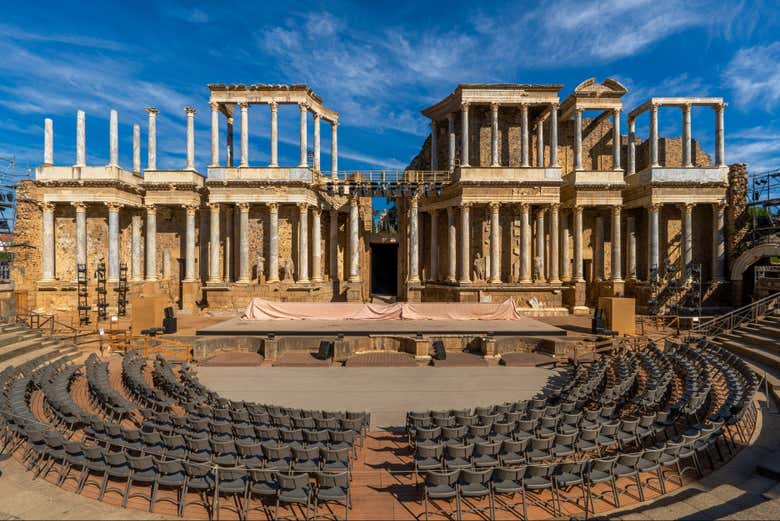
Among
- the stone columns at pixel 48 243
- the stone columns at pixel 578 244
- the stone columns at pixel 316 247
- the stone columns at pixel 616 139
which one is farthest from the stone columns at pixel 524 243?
the stone columns at pixel 48 243

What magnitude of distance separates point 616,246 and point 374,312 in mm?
20478

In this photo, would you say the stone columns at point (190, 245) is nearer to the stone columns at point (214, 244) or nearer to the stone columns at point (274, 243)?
the stone columns at point (214, 244)

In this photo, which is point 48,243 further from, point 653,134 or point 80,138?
point 653,134

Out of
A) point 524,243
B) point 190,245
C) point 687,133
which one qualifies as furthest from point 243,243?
point 687,133

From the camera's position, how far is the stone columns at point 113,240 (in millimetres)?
30422

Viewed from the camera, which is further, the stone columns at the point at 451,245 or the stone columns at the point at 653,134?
the stone columns at the point at 451,245

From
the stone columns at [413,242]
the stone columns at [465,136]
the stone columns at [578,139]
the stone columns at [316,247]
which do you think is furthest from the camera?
the stone columns at [413,242]

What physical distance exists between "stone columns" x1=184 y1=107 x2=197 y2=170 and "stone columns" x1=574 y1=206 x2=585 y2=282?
3114 cm

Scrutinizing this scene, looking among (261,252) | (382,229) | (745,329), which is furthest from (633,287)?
(261,252)

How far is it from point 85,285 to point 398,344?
2322 cm

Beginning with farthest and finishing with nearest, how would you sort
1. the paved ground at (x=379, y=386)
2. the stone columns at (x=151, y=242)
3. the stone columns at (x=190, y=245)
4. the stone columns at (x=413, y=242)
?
the stone columns at (x=413, y=242)
the stone columns at (x=151, y=242)
the stone columns at (x=190, y=245)
the paved ground at (x=379, y=386)

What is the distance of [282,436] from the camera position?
348 inches

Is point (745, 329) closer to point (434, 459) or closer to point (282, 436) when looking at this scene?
point (434, 459)

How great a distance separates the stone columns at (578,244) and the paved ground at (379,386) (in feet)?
53.0
